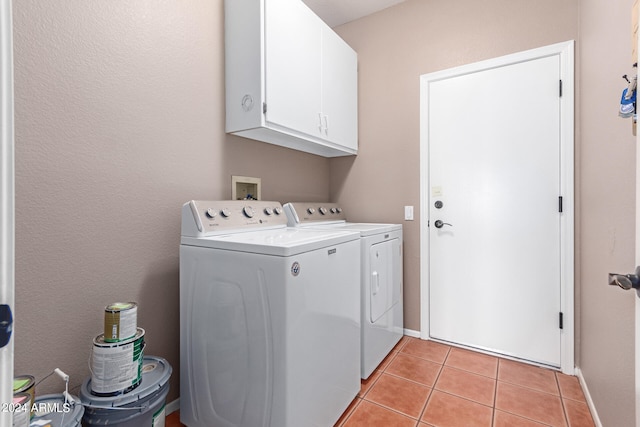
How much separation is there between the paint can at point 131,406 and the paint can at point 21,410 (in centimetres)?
23

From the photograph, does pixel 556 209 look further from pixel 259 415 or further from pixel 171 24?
pixel 171 24

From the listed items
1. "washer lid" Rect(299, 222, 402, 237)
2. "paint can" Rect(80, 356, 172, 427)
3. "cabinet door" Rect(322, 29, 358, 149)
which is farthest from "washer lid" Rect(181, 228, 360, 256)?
"cabinet door" Rect(322, 29, 358, 149)

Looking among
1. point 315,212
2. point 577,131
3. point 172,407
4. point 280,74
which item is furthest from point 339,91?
point 172,407

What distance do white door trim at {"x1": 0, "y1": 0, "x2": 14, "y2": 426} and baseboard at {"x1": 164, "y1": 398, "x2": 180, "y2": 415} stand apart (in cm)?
131

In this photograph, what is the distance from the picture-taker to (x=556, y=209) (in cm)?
192

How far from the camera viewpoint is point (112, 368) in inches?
43.6

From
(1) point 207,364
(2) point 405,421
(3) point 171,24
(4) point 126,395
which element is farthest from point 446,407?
(3) point 171,24

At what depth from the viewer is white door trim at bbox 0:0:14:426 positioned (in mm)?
433

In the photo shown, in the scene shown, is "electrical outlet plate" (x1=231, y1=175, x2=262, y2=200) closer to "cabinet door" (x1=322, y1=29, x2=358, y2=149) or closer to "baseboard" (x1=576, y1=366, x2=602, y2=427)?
"cabinet door" (x1=322, y1=29, x2=358, y2=149)

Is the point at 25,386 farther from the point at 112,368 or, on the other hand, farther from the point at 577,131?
the point at 577,131

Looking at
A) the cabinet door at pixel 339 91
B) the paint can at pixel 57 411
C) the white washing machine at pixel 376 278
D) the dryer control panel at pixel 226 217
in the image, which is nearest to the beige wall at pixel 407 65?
the cabinet door at pixel 339 91

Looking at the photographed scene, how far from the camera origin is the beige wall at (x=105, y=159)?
43.7 inches

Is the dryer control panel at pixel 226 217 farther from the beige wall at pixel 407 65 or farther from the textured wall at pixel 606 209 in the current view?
the textured wall at pixel 606 209

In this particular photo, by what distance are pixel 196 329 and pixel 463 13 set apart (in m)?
2.71
